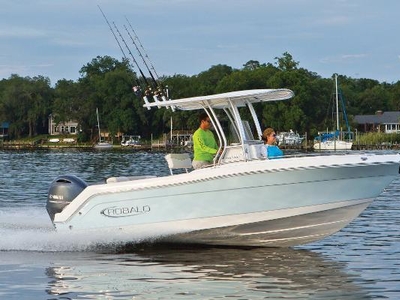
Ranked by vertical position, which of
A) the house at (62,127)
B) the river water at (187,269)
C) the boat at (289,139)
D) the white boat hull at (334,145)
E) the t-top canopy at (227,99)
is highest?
the house at (62,127)

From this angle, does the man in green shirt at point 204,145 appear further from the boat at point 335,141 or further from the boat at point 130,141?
the boat at point 130,141

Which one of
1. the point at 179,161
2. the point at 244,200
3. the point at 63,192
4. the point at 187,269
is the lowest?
the point at 187,269

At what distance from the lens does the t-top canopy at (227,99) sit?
16.5m

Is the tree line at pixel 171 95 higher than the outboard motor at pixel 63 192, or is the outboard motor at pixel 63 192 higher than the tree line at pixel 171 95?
the tree line at pixel 171 95

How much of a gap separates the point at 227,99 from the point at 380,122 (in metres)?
114

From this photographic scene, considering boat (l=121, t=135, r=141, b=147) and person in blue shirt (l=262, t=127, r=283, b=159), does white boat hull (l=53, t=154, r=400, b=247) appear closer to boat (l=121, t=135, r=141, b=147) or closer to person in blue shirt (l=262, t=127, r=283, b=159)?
person in blue shirt (l=262, t=127, r=283, b=159)

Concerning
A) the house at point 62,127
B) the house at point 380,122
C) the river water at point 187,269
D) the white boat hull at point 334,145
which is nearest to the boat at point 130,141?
the house at point 62,127

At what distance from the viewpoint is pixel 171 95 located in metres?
104

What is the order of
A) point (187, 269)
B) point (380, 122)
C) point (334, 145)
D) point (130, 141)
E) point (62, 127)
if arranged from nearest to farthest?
point (187, 269) < point (334, 145) < point (380, 122) < point (130, 141) < point (62, 127)

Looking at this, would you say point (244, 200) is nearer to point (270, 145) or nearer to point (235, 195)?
point (235, 195)

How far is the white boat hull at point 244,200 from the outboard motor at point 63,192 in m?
0.22

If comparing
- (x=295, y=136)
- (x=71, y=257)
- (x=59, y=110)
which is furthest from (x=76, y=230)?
(x=59, y=110)

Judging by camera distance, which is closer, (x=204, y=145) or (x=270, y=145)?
(x=270, y=145)

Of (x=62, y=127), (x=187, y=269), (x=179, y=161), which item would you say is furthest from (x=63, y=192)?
(x=62, y=127)
